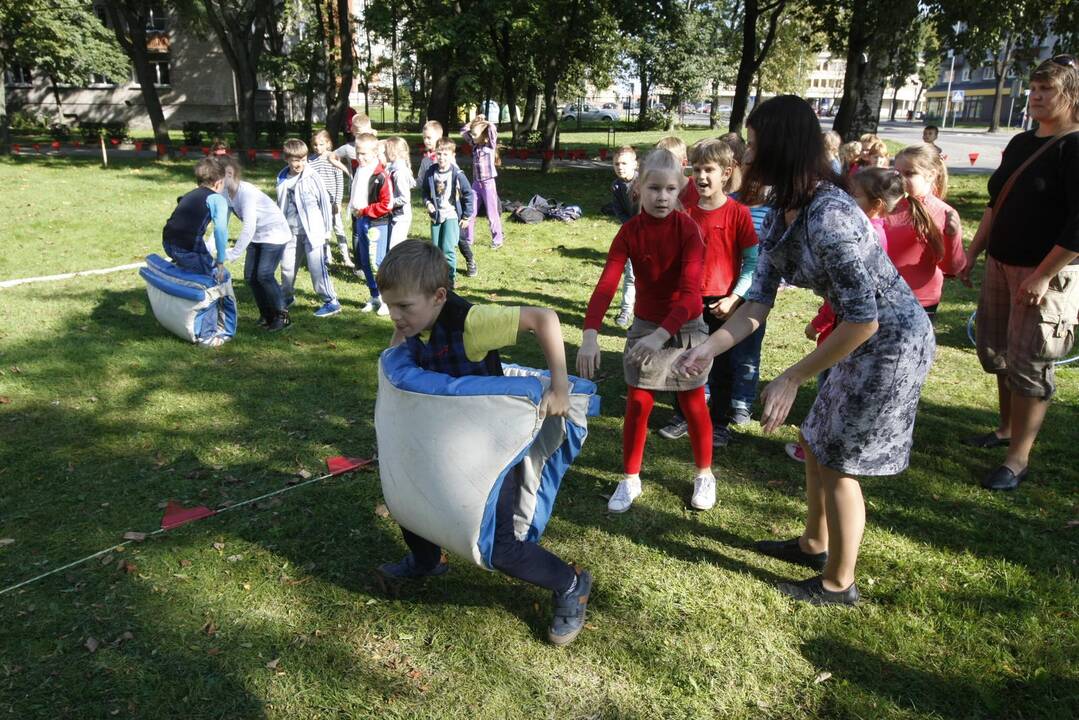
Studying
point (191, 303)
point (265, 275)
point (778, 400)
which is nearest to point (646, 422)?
point (778, 400)

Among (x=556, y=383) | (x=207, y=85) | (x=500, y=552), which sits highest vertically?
(x=207, y=85)

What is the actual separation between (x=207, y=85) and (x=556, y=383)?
162 feet

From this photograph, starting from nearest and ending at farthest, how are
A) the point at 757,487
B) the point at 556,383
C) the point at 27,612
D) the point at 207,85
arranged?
the point at 556,383
the point at 27,612
the point at 757,487
the point at 207,85

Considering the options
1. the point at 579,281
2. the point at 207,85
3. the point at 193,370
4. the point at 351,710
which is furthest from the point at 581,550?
the point at 207,85

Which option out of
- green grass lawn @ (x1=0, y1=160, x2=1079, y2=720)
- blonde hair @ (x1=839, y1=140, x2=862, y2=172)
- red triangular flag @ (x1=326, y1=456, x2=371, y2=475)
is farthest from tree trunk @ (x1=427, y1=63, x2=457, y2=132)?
red triangular flag @ (x1=326, y1=456, x2=371, y2=475)

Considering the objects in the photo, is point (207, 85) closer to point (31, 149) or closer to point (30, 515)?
point (31, 149)

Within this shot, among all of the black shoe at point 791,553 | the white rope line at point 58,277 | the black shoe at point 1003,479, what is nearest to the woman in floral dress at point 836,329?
the black shoe at point 791,553

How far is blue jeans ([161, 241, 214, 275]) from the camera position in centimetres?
706

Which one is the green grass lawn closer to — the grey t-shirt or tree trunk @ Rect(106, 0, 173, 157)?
the grey t-shirt

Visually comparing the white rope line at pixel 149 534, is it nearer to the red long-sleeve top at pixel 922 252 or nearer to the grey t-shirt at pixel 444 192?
the red long-sleeve top at pixel 922 252

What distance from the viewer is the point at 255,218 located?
285 inches

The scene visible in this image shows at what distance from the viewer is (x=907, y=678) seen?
119 inches

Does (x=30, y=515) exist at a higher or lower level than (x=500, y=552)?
lower

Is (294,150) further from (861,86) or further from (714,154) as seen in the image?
(861,86)
